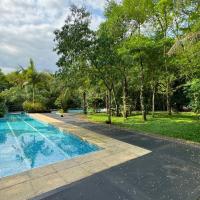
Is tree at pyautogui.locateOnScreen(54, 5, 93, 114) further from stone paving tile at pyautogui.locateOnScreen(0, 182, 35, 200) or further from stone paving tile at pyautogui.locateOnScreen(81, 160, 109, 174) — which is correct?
stone paving tile at pyautogui.locateOnScreen(0, 182, 35, 200)

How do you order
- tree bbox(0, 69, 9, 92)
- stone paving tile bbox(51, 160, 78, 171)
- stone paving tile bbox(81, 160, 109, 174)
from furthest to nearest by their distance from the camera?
tree bbox(0, 69, 9, 92), stone paving tile bbox(51, 160, 78, 171), stone paving tile bbox(81, 160, 109, 174)

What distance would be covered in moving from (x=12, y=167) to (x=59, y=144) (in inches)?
144

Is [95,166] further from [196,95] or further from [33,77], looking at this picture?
[33,77]

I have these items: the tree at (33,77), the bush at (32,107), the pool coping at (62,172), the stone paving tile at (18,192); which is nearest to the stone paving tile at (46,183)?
the pool coping at (62,172)

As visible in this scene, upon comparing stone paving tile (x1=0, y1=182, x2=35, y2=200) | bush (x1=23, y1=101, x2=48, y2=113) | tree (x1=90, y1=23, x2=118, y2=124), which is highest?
tree (x1=90, y1=23, x2=118, y2=124)

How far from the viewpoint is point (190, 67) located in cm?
1741

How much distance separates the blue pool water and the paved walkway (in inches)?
113

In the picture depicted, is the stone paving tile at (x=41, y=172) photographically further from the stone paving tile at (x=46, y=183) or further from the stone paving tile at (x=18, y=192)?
the stone paving tile at (x=18, y=192)

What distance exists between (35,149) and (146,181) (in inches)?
267

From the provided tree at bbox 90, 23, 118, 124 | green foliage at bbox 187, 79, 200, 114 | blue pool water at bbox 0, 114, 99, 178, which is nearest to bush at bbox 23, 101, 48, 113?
blue pool water at bbox 0, 114, 99, 178

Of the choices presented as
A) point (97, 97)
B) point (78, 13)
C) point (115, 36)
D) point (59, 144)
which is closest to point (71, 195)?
point (59, 144)

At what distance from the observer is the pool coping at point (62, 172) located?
5.29 metres

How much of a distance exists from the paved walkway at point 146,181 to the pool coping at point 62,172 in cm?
31

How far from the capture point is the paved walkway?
4973mm
